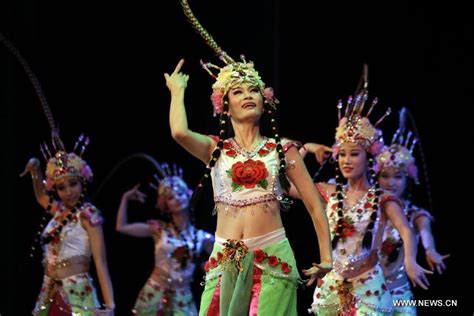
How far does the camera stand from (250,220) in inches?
143

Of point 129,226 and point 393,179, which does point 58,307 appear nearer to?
point 129,226

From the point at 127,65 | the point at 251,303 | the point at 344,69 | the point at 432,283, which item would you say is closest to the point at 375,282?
the point at 251,303

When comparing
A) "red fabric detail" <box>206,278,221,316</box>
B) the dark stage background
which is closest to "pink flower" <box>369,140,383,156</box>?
the dark stage background

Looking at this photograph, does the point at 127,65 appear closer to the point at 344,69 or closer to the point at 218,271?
the point at 344,69

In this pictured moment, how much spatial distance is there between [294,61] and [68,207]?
1913 millimetres

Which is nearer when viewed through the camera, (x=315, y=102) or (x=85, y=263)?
(x=85, y=263)

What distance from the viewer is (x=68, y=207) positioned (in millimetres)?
5559

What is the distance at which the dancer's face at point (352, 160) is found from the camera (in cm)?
483

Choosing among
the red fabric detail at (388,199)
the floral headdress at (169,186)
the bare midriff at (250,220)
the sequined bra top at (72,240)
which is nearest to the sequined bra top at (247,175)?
the bare midriff at (250,220)

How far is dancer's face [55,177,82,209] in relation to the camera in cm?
554

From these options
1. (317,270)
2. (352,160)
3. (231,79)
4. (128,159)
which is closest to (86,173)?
(128,159)

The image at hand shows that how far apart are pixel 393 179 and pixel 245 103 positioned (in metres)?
2.13

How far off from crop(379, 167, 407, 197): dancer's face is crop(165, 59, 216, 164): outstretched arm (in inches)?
84.7

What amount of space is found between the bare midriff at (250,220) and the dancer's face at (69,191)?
2.10m
